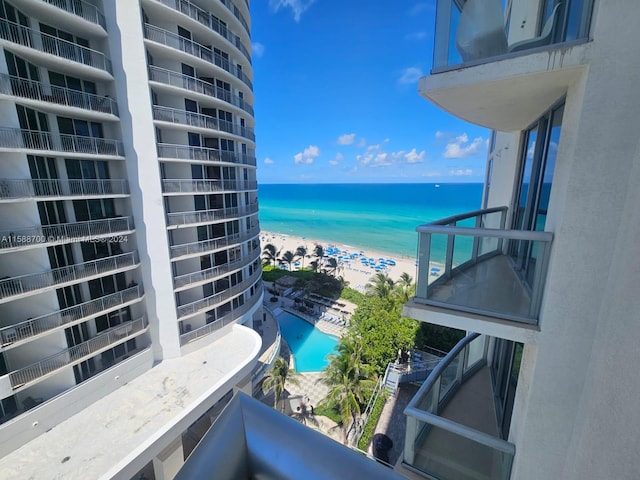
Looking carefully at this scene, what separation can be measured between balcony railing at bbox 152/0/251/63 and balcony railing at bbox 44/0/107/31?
2894 mm

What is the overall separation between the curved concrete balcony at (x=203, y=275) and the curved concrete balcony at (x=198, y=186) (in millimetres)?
4619

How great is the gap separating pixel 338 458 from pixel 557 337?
8.56 ft

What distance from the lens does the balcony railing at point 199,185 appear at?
13898mm

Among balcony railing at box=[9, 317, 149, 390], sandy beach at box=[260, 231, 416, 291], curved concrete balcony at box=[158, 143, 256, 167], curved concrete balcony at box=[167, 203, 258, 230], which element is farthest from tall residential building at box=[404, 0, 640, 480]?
sandy beach at box=[260, 231, 416, 291]

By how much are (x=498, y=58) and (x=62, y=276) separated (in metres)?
15.1

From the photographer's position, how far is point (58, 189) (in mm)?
10984

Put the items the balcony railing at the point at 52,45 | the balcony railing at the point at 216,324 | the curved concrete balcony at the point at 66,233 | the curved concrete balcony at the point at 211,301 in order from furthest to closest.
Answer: the curved concrete balcony at the point at 211,301
the balcony railing at the point at 216,324
the curved concrete balcony at the point at 66,233
the balcony railing at the point at 52,45

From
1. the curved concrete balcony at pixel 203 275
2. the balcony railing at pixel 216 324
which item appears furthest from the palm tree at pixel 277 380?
the curved concrete balcony at pixel 203 275

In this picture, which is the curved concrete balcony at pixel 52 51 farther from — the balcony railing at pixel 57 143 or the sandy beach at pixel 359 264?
the sandy beach at pixel 359 264

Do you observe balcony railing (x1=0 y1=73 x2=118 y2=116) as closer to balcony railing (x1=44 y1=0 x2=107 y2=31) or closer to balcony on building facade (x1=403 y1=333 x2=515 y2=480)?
balcony railing (x1=44 y1=0 x2=107 y2=31)

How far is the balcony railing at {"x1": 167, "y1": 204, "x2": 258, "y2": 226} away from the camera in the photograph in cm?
1438

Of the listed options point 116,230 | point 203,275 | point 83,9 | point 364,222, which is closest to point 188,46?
point 83,9

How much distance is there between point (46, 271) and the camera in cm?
1038

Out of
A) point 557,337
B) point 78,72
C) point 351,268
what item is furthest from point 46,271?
point 351,268
